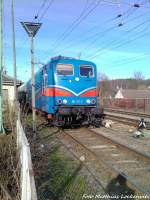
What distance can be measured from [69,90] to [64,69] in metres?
1.02

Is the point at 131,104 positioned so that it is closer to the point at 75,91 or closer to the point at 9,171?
the point at 75,91

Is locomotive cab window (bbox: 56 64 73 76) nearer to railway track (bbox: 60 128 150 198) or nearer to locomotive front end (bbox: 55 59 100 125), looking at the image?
locomotive front end (bbox: 55 59 100 125)

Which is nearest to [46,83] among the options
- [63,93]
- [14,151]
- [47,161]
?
[63,93]

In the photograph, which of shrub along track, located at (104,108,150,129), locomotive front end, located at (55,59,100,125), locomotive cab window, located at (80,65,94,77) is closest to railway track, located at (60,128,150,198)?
locomotive front end, located at (55,59,100,125)

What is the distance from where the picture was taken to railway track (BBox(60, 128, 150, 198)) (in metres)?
7.30

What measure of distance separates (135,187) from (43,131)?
9.96 metres

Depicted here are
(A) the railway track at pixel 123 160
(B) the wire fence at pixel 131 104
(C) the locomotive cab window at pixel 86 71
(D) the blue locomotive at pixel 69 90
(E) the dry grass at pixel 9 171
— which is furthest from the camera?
(B) the wire fence at pixel 131 104

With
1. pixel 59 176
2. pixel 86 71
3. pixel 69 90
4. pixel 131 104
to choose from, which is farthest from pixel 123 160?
pixel 131 104

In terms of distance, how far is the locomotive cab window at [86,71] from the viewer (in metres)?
16.9

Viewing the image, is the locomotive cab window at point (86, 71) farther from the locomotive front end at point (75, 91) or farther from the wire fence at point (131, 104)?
the wire fence at point (131, 104)

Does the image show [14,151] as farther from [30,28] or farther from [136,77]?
[136,77]

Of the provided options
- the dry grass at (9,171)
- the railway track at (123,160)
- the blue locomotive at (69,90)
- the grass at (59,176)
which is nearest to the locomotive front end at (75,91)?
the blue locomotive at (69,90)

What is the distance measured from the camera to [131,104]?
153 ft

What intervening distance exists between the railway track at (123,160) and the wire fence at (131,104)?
2751cm
